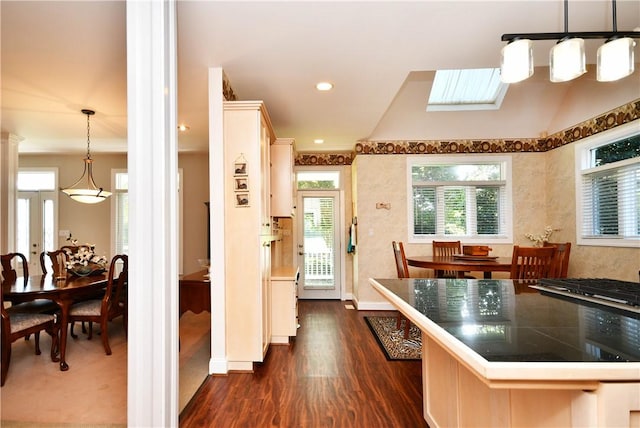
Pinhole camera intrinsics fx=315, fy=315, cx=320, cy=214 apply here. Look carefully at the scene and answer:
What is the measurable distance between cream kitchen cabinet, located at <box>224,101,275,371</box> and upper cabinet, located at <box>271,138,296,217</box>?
1.05 meters

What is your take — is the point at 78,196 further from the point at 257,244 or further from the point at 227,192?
the point at 257,244

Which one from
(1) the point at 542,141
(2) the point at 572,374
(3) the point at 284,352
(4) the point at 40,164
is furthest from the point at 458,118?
(4) the point at 40,164

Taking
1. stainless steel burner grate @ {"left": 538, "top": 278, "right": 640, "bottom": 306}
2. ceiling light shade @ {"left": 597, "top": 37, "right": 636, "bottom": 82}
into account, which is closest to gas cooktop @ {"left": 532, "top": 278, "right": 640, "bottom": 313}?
stainless steel burner grate @ {"left": 538, "top": 278, "right": 640, "bottom": 306}

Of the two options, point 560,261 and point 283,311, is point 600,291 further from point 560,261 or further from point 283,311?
point 283,311

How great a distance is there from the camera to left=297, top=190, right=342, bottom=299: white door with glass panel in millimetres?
5688

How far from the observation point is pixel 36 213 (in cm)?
564

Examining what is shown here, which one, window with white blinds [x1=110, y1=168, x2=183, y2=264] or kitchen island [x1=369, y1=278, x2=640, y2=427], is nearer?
kitchen island [x1=369, y1=278, x2=640, y2=427]

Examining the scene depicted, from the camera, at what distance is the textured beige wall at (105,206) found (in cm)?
579

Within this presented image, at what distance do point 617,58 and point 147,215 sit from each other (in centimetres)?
243

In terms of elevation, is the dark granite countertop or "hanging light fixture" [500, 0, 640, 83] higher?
"hanging light fixture" [500, 0, 640, 83]

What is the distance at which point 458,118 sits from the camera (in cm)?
477

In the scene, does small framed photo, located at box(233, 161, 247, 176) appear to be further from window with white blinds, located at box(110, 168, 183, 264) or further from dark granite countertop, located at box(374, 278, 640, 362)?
window with white blinds, located at box(110, 168, 183, 264)

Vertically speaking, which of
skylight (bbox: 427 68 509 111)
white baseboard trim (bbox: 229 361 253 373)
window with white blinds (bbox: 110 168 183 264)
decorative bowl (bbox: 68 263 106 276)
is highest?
skylight (bbox: 427 68 509 111)

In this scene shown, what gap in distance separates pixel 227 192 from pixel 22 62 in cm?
207
